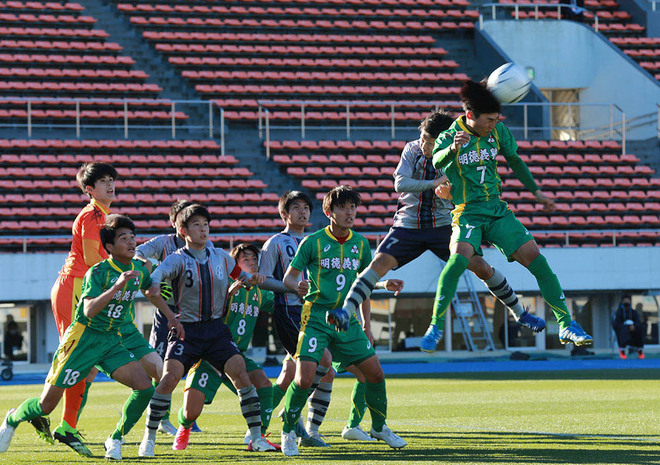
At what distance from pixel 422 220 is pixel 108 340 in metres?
2.53

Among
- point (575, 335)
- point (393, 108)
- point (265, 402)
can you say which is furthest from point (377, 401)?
point (393, 108)

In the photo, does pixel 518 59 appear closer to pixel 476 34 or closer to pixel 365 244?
pixel 476 34

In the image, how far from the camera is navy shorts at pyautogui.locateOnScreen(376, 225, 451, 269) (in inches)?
312

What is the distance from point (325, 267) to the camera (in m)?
7.72

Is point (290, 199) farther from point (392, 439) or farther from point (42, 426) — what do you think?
point (42, 426)

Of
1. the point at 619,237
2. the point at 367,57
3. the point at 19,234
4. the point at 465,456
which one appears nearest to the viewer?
the point at 465,456

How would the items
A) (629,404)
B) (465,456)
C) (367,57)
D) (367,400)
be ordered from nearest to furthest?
(465,456) → (367,400) → (629,404) → (367,57)

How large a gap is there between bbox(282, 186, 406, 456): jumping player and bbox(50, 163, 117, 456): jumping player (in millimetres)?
1541

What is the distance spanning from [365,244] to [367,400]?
3.89 feet

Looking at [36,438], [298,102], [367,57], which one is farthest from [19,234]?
[36,438]

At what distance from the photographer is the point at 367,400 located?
7.90m

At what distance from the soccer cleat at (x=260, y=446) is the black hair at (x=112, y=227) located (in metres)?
1.87

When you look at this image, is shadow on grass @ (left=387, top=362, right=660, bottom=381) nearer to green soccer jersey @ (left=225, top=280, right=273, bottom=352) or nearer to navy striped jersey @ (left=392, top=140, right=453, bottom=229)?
green soccer jersey @ (left=225, top=280, right=273, bottom=352)

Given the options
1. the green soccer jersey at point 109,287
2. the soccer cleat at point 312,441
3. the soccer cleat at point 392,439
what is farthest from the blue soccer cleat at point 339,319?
the soccer cleat at point 312,441
